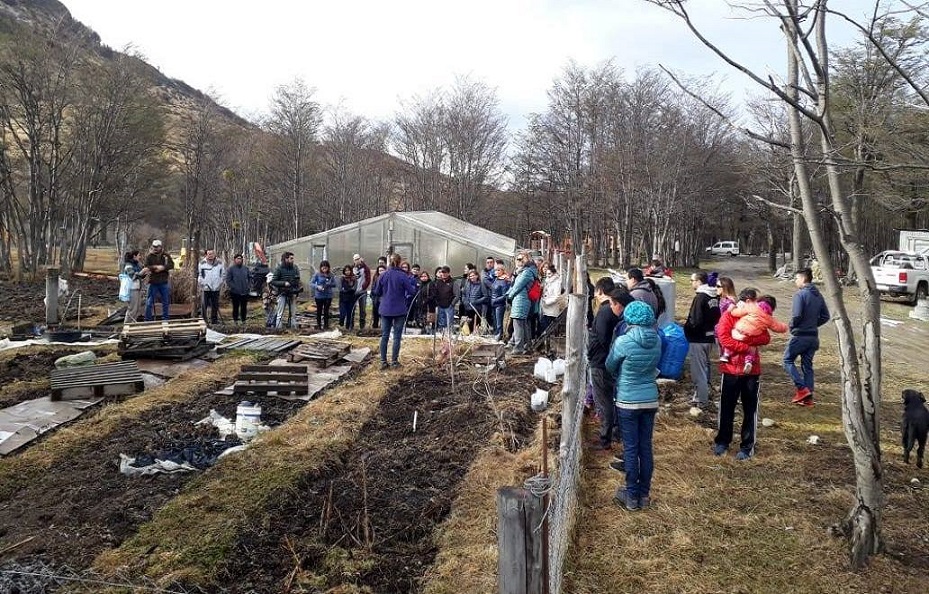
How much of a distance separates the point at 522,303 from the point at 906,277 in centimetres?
1780

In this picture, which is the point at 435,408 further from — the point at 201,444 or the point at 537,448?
the point at 201,444

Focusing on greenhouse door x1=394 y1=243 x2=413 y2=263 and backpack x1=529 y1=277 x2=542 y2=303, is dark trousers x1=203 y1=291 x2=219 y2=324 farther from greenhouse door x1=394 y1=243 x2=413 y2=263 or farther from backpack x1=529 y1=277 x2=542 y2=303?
backpack x1=529 y1=277 x2=542 y2=303

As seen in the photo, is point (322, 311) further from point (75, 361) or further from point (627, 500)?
point (627, 500)

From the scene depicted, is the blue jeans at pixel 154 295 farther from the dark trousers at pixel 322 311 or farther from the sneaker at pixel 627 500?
the sneaker at pixel 627 500

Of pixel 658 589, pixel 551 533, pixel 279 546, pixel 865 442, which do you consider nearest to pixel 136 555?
pixel 279 546

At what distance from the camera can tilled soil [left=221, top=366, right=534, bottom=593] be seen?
3809 millimetres

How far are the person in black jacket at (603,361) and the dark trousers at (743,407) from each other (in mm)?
1068

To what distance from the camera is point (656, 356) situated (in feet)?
15.5

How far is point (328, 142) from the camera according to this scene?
41.6 m

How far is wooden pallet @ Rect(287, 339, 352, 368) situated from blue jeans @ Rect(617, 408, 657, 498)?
605 cm

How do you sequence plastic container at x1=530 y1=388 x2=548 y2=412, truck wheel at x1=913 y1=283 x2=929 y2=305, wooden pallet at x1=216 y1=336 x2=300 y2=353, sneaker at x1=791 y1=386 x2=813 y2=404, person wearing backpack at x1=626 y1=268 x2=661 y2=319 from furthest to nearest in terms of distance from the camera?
truck wheel at x1=913 y1=283 x2=929 y2=305 → wooden pallet at x1=216 y1=336 x2=300 y2=353 → sneaker at x1=791 y1=386 x2=813 y2=404 → plastic container at x1=530 y1=388 x2=548 y2=412 → person wearing backpack at x1=626 y1=268 x2=661 y2=319

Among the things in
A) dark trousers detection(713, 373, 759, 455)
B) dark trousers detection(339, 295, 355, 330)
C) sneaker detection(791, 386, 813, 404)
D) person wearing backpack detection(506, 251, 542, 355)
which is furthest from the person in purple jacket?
sneaker detection(791, 386, 813, 404)

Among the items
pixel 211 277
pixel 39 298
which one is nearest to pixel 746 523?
pixel 211 277

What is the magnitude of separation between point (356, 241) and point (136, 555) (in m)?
16.6
